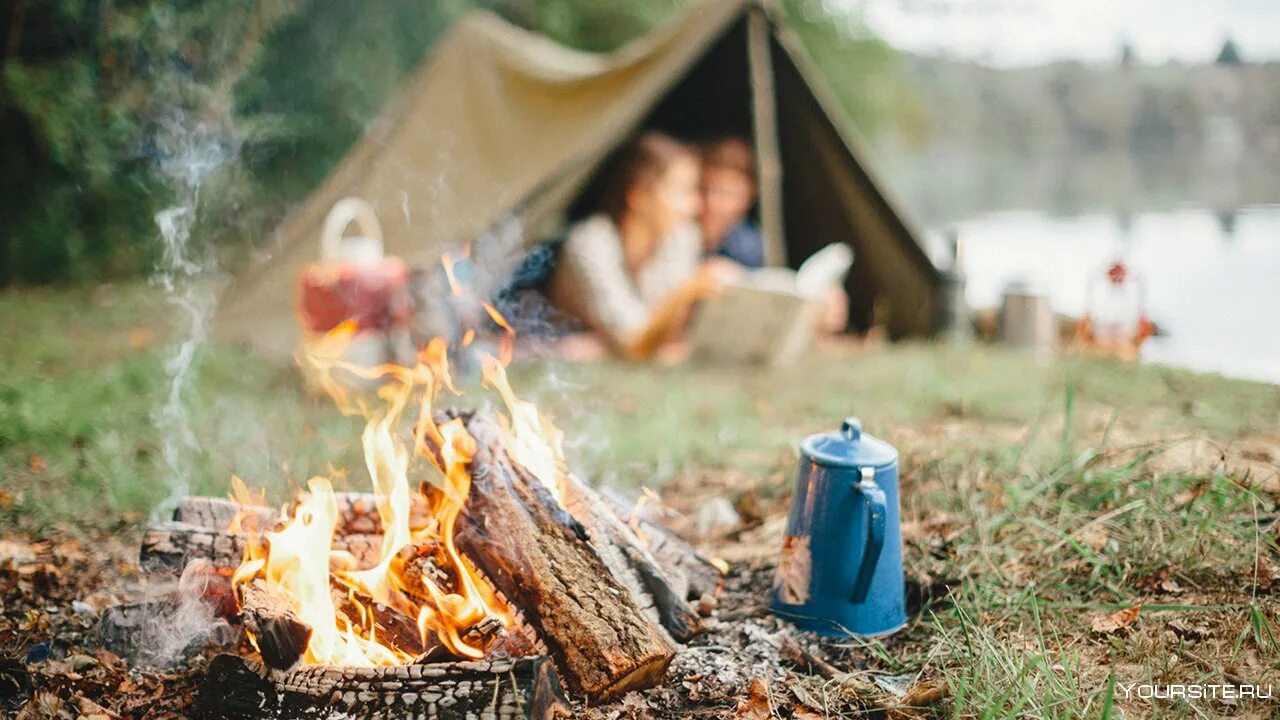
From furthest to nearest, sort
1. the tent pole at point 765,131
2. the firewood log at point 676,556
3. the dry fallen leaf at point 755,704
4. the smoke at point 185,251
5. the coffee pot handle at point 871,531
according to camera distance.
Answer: the tent pole at point 765,131, the smoke at point 185,251, the firewood log at point 676,556, the coffee pot handle at point 871,531, the dry fallen leaf at point 755,704

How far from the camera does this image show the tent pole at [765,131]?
5.80 meters

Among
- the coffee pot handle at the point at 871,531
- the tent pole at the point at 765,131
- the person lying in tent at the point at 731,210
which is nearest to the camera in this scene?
the coffee pot handle at the point at 871,531

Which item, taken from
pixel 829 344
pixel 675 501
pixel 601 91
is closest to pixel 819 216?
pixel 829 344

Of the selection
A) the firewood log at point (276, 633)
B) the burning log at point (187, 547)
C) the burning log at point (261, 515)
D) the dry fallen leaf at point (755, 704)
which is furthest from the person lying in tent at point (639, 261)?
the firewood log at point (276, 633)

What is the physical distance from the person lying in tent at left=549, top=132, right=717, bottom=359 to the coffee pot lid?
338cm

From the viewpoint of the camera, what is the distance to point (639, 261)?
21.0ft

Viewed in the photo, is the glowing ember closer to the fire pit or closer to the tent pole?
the fire pit

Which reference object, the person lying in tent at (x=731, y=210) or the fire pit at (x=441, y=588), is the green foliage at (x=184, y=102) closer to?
the person lying in tent at (x=731, y=210)

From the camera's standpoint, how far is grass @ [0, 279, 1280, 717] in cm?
215

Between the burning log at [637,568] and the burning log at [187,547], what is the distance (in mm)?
558

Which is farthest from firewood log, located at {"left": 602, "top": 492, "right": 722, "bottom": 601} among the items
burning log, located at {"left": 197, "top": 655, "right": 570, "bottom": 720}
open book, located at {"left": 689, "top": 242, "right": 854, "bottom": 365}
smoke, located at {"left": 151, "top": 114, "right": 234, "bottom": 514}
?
open book, located at {"left": 689, "top": 242, "right": 854, "bottom": 365}

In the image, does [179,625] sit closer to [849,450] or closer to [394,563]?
[394,563]

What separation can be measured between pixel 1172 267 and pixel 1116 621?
8.99 m

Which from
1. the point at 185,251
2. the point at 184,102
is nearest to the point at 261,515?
the point at 184,102
